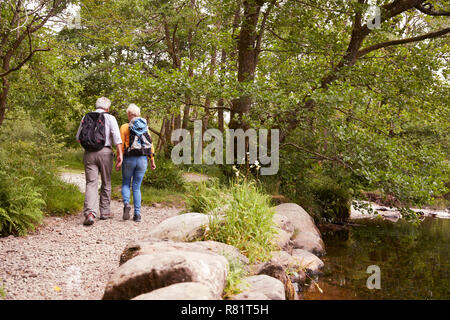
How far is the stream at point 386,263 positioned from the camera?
534 centimetres

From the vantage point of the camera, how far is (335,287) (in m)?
5.46

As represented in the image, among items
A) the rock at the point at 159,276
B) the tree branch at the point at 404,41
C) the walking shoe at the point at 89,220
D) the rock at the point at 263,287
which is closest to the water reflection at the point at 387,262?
the rock at the point at 263,287

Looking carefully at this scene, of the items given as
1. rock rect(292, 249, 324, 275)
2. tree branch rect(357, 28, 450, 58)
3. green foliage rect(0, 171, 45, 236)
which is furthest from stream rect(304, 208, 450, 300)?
tree branch rect(357, 28, 450, 58)

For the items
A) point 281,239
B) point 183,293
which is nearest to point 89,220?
point 281,239

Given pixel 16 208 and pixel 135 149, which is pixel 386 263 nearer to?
pixel 135 149

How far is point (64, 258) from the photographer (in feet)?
15.1

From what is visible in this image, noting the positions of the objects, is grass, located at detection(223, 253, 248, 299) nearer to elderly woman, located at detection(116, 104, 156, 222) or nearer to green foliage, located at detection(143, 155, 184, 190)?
elderly woman, located at detection(116, 104, 156, 222)

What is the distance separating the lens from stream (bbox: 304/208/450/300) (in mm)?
5340

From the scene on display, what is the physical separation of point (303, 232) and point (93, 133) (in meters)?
4.66

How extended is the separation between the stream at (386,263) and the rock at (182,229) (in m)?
1.78

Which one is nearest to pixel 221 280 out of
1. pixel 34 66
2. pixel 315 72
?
pixel 315 72

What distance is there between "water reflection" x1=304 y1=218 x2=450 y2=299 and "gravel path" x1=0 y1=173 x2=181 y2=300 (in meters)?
2.86

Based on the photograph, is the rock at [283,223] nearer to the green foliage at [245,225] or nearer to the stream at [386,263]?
the green foliage at [245,225]
